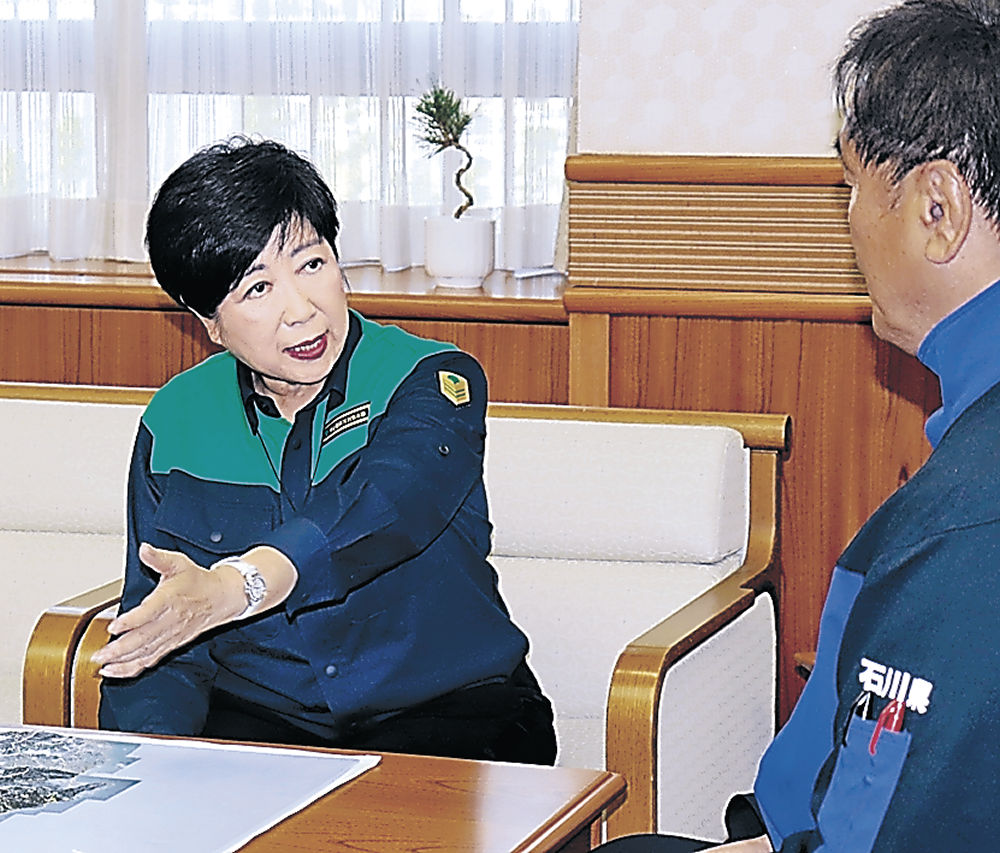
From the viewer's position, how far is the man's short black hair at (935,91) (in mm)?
1306

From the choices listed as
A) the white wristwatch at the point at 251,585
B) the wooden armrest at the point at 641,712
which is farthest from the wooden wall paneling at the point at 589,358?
the white wristwatch at the point at 251,585

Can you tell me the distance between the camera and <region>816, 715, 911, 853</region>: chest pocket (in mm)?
1190

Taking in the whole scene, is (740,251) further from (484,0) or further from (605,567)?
(484,0)

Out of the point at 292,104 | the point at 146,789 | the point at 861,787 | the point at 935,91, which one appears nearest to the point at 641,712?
the point at 146,789

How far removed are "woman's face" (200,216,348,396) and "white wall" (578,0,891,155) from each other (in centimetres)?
105

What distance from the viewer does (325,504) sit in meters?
2.20

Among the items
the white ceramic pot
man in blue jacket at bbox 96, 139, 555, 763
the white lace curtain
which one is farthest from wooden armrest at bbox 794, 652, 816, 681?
the white lace curtain

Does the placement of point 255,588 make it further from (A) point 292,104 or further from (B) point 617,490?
(A) point 292,104

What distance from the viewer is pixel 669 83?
3211mm

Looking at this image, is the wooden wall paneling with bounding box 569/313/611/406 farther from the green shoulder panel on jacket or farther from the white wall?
the green shoulder panel on jacket

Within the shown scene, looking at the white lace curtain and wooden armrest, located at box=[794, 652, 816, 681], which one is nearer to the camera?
wooden armrest, located at box=[794, 652, 816, 681]

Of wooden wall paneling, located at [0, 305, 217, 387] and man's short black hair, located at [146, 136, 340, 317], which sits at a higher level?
man's short black hair, located at [146, 136, 340, 317]

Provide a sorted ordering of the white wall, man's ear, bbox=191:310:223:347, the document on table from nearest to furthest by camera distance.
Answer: the document on table
man's ear, bbox=191:310:223:347
the white wall

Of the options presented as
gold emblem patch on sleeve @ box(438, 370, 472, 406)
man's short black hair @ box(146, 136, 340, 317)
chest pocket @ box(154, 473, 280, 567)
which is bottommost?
chest pocket @ box(154, 473, 280, 567)
